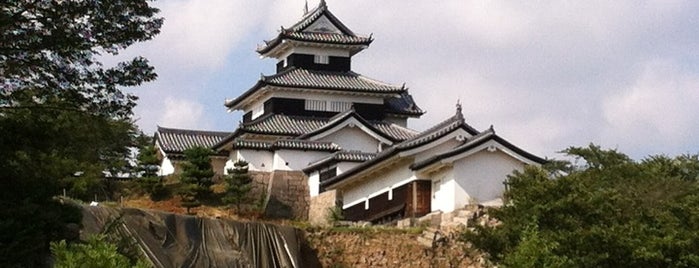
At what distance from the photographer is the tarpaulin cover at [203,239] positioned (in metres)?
26.3

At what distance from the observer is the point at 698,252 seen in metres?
24.4

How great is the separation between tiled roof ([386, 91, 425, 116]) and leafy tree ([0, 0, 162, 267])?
92.6ft

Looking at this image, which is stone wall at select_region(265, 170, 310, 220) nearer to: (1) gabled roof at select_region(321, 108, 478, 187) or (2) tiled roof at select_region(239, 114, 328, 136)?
(2) tiled roof at select_region(239, 114, 328, 136)

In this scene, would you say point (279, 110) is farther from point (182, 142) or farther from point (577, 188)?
point (577, 188)

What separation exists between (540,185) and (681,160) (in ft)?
23.3

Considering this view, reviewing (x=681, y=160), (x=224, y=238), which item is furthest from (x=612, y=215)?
(x=224, y=238)

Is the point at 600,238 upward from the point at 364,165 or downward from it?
downward

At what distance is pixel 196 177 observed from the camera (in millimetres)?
41094

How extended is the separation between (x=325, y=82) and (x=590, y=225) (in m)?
23.8

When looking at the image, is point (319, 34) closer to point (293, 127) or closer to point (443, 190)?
point (293, 127)

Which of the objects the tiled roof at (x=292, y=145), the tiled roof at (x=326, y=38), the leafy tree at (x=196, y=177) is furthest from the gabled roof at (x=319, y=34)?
the leafy tree at (x=196, y=177)

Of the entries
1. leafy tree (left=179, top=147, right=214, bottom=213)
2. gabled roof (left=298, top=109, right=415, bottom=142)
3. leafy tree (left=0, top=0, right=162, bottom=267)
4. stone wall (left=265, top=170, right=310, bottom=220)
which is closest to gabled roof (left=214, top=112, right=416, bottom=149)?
gabled roof (left=298, top=109, right=415, bottom=142)

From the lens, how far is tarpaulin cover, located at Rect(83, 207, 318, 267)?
86.4ft

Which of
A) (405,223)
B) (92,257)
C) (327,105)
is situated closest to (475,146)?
(405,223)
